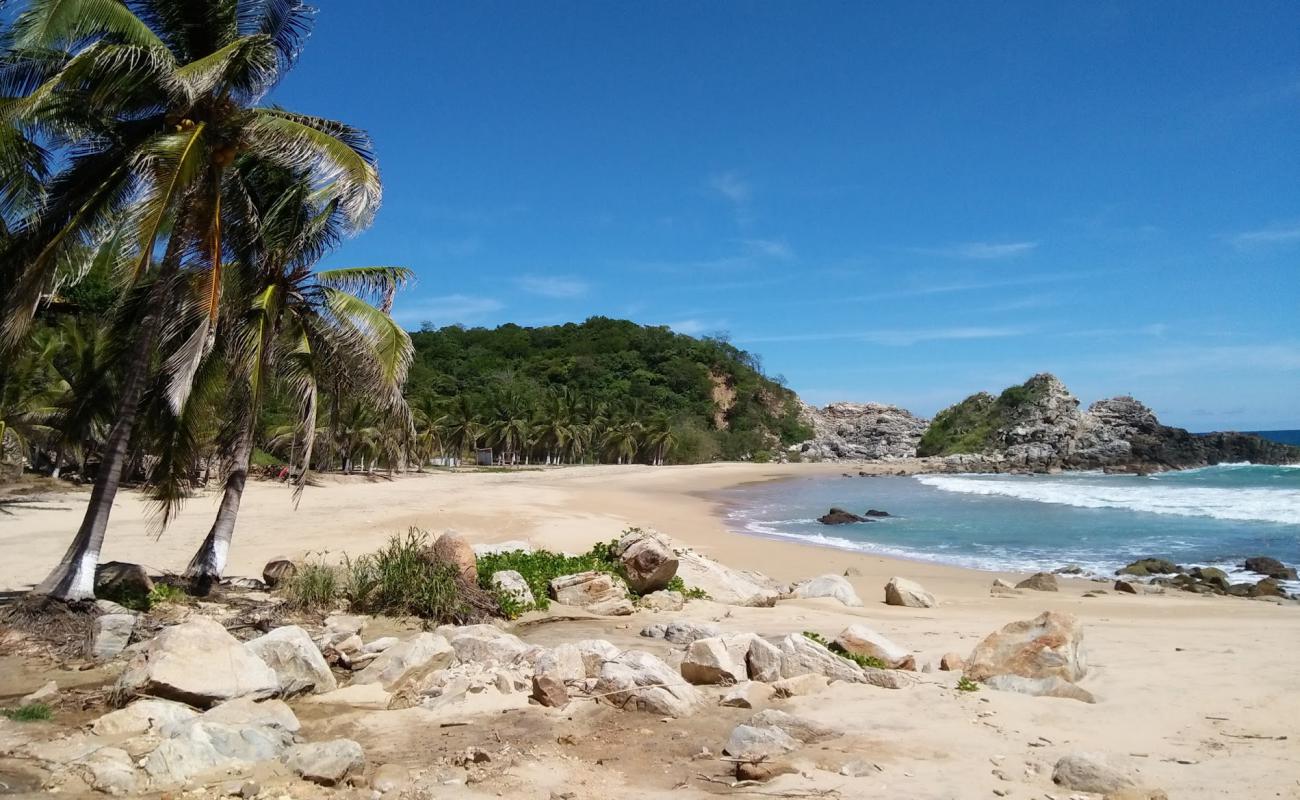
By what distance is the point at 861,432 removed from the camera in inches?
5281

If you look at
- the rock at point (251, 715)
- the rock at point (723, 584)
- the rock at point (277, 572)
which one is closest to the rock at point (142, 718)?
the rock at point (251, 715)

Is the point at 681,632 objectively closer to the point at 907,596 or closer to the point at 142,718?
the point at 142,718

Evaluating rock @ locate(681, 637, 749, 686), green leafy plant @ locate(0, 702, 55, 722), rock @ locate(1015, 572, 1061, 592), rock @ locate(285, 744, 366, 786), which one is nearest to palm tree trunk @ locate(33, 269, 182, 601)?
green leafy plant @ locate(0, 702, 55, 722)

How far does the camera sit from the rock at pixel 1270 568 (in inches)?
718

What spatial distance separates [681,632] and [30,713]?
619 centimetres

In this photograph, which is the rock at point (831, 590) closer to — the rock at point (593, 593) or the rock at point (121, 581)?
the rock at point (593, 593)

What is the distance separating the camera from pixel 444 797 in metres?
4.95

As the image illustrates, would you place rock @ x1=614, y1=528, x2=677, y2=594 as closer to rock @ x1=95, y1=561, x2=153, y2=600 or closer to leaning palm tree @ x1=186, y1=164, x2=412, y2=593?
leaning palm tree @ x1=186, y1=164, x2=412, y2=593

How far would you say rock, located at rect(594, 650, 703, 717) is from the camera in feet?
21.8

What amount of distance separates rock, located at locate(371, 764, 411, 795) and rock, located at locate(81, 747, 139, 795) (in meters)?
1.44

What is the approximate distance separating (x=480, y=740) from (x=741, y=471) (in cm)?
6974

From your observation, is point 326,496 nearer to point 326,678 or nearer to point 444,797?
point 326,678

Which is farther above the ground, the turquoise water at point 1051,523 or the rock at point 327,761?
the rock at point 327,761

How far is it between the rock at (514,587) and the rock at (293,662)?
3642 millimetres
